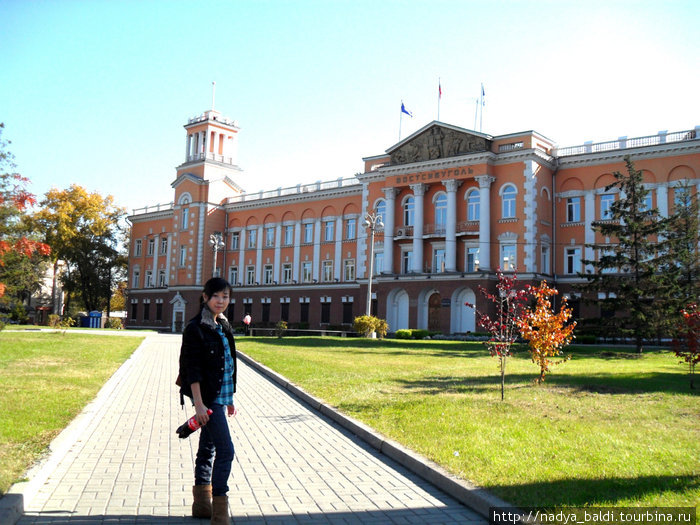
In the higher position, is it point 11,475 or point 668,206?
point 668,206

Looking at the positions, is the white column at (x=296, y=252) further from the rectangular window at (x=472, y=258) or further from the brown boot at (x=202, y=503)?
the brown boot at (x=202, y=503)

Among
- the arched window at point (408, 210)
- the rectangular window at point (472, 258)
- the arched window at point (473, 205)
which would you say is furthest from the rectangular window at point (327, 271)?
the arched window at point (473, 205)

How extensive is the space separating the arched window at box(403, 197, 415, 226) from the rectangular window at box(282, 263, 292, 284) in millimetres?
15655

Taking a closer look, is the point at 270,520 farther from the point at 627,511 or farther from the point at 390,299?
the point at 390,299

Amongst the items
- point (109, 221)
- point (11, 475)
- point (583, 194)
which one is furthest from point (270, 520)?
point (109, 221)

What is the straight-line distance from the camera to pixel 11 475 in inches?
248

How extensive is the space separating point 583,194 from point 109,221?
2048 inches

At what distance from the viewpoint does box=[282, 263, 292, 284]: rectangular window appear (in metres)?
60.6

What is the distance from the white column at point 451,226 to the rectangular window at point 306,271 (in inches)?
684

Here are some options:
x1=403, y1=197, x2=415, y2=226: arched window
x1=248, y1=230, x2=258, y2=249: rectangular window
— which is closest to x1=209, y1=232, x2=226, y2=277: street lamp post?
x1=248, y1=230, x2=258, y2=249: rectangular window

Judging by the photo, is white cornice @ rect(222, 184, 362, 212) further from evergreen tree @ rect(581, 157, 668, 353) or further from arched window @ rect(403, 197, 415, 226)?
evergreen tree @ rect(581, 157, 668, 353)

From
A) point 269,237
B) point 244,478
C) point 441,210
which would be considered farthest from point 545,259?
point 244,478

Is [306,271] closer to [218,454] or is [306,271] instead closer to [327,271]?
[327,271]

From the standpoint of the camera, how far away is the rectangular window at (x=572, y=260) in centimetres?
4322
